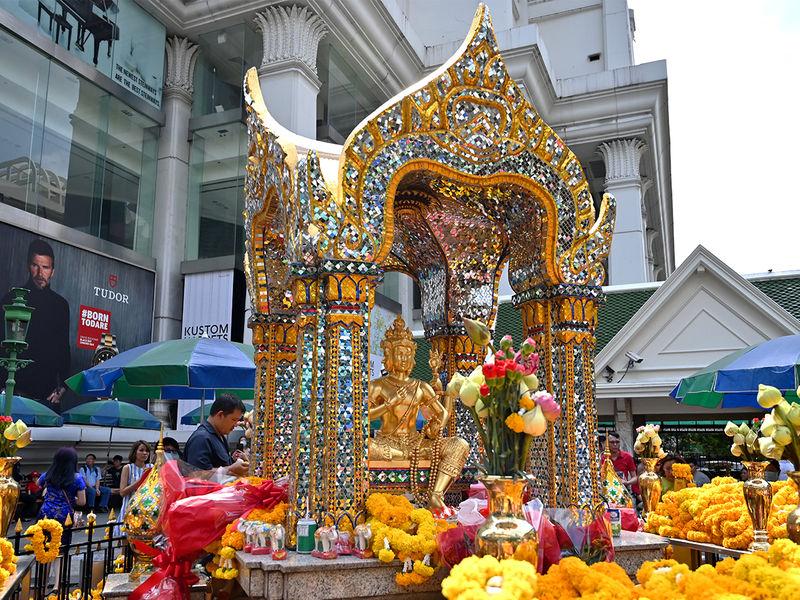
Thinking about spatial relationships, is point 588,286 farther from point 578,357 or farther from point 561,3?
point 561,3

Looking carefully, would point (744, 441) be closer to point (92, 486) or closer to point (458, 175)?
point (458, 175)

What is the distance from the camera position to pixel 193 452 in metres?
5.88

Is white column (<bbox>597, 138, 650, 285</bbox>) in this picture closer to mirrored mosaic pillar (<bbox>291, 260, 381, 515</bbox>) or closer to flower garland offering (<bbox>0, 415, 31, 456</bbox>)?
mirrored mosaic pillar (<bbox>291, 260, 381, 515</bbox>)

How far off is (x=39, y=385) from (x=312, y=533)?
10.2 m

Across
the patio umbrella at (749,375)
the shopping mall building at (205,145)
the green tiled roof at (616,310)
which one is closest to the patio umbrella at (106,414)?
the shopping mall building at (205,145)

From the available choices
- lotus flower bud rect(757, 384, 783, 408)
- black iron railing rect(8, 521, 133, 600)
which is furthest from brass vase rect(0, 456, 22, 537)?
lotus flower bud rect(757, 384, 783, 408)

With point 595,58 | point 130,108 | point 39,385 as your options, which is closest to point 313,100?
point 130,108

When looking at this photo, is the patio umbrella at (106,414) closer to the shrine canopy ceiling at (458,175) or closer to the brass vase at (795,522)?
the shrine canopy ceiling at (458,175)

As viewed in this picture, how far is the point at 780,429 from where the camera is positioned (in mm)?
3904

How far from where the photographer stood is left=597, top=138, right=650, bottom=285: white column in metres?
19.8

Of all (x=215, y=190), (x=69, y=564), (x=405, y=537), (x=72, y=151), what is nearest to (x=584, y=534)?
(x=405, y=537)

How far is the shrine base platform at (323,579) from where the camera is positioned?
13.0ft

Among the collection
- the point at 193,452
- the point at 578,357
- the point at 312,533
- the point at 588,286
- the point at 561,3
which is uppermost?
the point at 561,3

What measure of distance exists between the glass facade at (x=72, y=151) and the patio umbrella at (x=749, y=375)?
1152 cm
